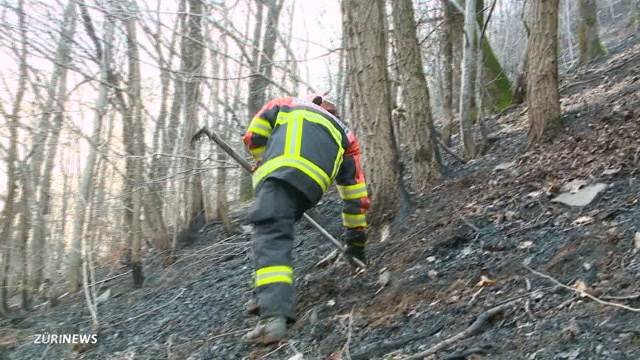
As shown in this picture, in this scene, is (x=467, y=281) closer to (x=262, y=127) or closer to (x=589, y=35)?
(x=262, y=127)

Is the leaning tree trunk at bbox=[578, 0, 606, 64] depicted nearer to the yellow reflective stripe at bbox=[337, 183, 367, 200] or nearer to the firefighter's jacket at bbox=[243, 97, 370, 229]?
the yellow reflective stripe at bbox=[337, 183, 367, 200]

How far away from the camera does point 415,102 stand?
6.80m

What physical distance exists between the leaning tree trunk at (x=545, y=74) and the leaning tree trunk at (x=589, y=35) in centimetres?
636

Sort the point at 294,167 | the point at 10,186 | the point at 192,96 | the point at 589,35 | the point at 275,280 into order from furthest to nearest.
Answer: the point at 589,35 → the point at 192,96 → the point at 10,186 → the point at 294,167 → the point at 275,280

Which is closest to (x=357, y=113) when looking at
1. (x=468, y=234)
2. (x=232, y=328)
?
(x=468, y=234)

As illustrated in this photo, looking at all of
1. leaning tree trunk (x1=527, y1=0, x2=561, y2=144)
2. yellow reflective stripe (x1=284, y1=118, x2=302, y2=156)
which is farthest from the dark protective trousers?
leaning tree trunk (x1=527, y1=0, x2=561, y2=144)

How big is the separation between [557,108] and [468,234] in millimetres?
1763

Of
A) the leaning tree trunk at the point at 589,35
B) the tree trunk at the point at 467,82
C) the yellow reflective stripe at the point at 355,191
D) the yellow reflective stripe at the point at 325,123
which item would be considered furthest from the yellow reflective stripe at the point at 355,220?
the leaning tree trunk at the point at 589,35

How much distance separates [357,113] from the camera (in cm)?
570

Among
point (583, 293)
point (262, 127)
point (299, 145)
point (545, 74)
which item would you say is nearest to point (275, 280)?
point (299, 145)

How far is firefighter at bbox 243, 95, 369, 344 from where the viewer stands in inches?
157

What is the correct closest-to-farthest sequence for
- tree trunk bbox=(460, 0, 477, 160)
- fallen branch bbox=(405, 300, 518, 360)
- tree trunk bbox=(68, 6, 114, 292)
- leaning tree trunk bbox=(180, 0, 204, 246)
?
fallen branch bbox=(405, 300, 518, 360) → tree trunk bbox=(460, 0, 477, 160) → tree trunk bbox=(68, 6, 114, 292) → leaning tree trunk bbox=(180, 0, 204, 246)

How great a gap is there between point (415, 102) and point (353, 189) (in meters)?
2.32

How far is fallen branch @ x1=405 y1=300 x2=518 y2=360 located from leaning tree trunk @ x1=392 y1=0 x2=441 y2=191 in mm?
3167
